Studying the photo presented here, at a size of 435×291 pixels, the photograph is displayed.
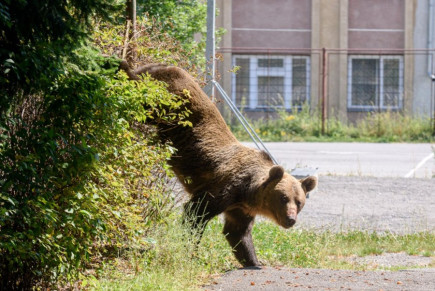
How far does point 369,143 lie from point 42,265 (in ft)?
58.1

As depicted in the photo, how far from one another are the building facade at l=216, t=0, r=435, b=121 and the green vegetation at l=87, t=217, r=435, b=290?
19.2 meters

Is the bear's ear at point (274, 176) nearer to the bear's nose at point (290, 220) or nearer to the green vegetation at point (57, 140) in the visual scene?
the bear's nose at point (290, 220)

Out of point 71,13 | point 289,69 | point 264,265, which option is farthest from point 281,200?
point 289,69

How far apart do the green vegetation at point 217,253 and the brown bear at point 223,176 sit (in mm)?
237

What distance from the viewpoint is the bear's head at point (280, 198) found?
711 centimetres

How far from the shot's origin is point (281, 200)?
23.5 ft

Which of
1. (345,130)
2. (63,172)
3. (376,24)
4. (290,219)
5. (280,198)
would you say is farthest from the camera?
(376,24)

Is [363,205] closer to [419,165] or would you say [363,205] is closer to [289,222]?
[289,222]

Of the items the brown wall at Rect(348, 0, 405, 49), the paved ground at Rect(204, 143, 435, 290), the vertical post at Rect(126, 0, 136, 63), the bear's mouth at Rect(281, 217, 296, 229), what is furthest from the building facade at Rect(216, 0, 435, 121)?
the bear's mouth at Rect(281, 217, 296, 229)

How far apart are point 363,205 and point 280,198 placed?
15.7 ft

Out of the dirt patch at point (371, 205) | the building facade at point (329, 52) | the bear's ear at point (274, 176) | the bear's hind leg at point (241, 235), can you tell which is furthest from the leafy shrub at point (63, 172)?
the building facade at point (329, 52)

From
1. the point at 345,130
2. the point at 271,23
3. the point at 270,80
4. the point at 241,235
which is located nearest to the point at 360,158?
the point at 345,130

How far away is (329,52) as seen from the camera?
28953 mm

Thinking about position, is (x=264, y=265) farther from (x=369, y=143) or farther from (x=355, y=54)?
(x=355, y=54)
